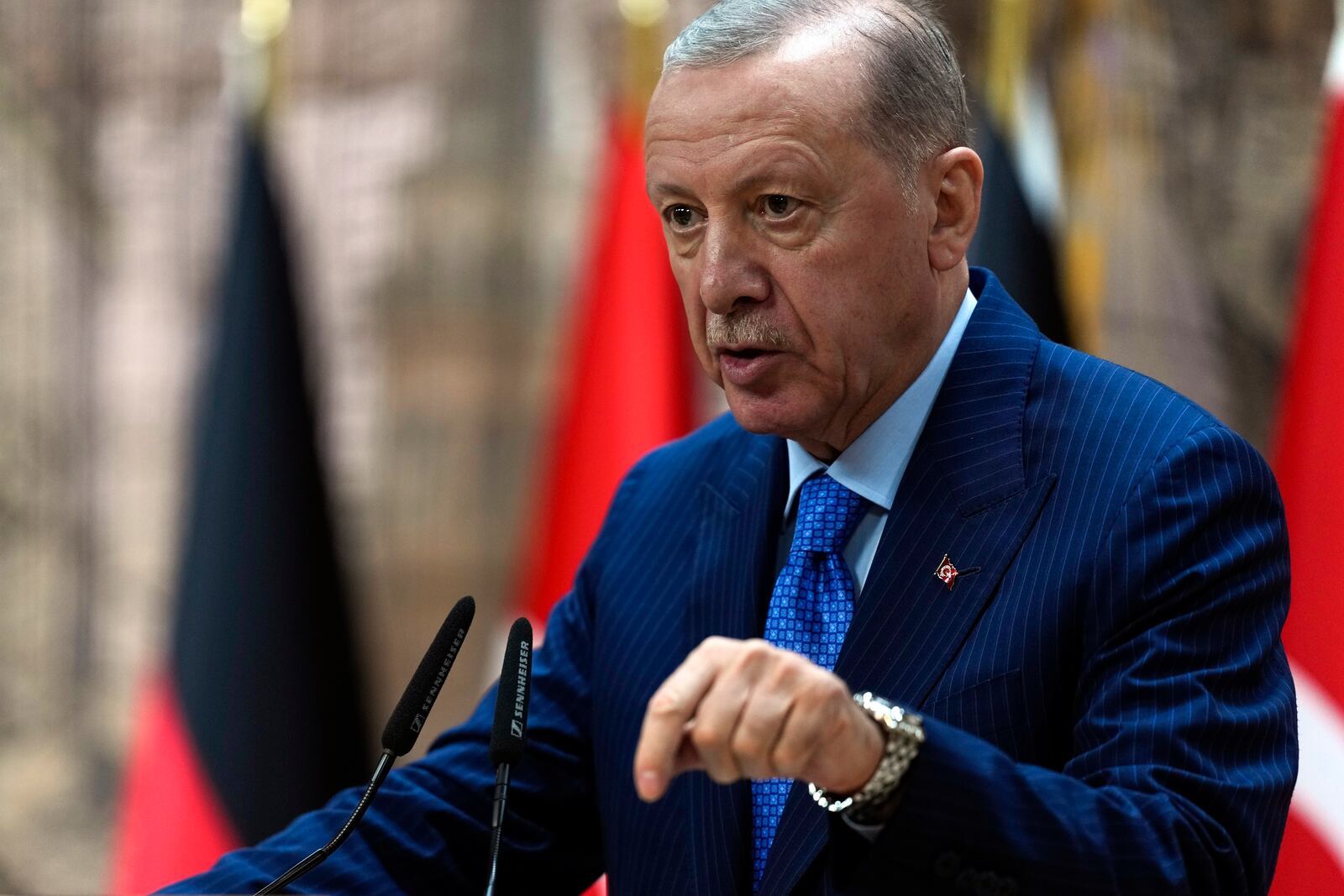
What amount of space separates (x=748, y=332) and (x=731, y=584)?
34 cm

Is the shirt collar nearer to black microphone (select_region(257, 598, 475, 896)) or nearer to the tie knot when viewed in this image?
the tie knot

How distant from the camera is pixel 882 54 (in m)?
1.83

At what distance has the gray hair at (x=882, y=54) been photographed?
1.82 meters

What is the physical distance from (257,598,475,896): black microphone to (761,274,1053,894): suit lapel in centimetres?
41

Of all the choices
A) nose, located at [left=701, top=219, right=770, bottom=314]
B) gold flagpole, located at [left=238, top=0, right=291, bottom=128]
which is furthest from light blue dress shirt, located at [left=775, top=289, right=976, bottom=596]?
gold flagpole, located at [left=238, top=0, right=291, bottom=128]

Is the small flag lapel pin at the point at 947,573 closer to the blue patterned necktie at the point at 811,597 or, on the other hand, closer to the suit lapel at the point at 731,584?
the blue patterned necktie at the point at 811,597

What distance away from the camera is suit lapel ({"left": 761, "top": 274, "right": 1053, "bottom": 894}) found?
1.71 metres

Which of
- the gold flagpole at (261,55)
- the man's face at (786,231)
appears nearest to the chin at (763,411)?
the man's face at (786,231)

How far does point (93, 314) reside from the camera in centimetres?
491

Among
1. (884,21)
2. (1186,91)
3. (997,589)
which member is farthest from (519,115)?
(997,589)

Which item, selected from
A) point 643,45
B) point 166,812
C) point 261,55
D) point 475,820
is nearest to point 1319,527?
point 475,820

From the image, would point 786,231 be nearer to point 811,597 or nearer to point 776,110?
point 776,110

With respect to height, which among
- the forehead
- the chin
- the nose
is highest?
the forehead

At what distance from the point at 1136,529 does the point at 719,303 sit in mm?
538
